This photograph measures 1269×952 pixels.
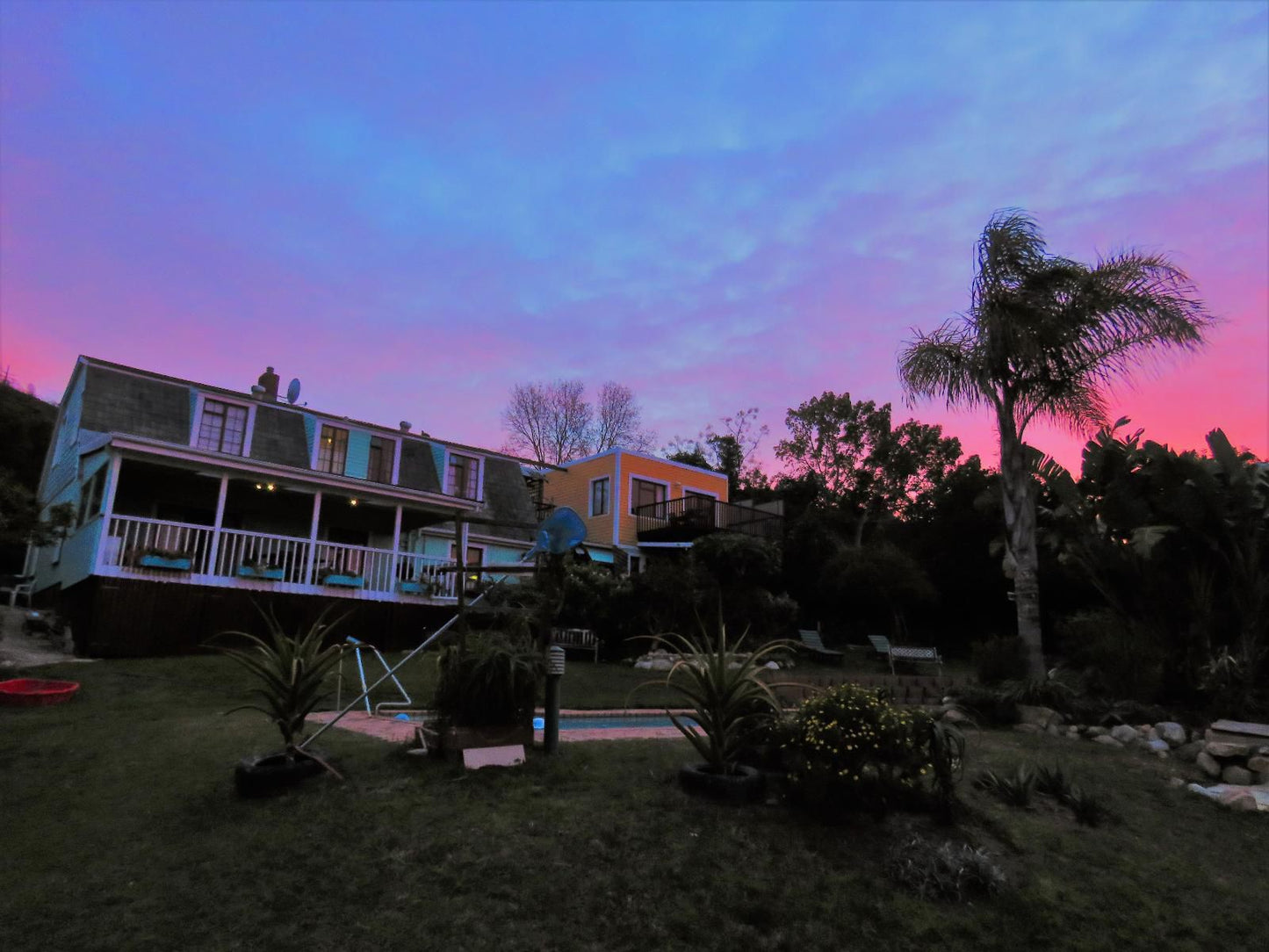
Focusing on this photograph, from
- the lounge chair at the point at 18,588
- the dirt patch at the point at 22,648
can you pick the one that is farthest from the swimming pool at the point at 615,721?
the lounge chair at the point at 18,588

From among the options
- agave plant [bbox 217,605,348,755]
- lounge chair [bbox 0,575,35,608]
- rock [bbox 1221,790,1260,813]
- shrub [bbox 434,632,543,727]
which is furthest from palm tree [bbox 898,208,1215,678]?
lounge chair [bbox 0,575,35,608]

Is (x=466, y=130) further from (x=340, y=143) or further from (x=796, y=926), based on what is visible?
(x=796, y=926)

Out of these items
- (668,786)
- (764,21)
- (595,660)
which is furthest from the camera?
(595,660)

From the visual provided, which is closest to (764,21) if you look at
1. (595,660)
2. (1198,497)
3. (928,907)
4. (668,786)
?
(1198,497)

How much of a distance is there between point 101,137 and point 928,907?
51.5ft

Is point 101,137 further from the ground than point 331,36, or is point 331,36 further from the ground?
point 331,36

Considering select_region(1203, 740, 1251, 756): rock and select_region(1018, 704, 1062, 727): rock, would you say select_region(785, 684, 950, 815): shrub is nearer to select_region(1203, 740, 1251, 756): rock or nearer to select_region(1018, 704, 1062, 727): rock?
select_region(1203, 740, 1251, 756): rock

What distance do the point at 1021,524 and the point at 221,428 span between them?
16445mm

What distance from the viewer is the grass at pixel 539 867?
9.92 ft

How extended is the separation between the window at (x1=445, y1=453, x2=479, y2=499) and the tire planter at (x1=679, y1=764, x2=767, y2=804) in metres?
16.6

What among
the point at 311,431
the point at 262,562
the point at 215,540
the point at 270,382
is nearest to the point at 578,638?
the point at 262,562

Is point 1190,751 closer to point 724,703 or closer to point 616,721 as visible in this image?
point 724,703

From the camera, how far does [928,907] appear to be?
3320 mm

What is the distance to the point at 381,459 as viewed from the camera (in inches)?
745
